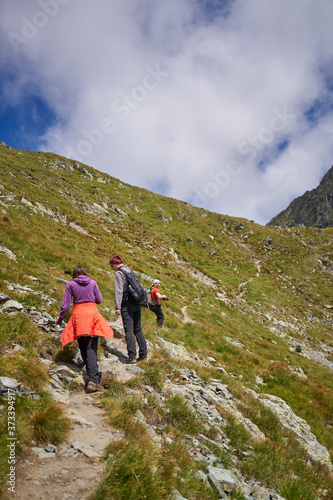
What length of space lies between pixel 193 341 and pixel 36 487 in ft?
37.9

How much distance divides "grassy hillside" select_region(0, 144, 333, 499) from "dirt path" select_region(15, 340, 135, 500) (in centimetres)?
30

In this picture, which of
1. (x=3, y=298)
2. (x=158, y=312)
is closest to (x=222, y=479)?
(x=3, y=298)

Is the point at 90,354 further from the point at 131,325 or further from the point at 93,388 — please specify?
the point at 131,325

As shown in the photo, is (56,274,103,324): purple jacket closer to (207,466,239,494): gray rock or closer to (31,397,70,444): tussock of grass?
(31,397,70,444): tussock of grass

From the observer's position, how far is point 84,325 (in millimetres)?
5867

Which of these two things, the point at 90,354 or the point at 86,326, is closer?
the point at 90,354

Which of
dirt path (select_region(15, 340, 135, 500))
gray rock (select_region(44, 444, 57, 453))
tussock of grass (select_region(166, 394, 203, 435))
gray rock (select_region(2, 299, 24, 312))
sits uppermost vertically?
gray rock (select_region(2, 299, 24, 312))

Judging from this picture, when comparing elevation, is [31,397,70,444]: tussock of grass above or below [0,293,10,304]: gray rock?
below

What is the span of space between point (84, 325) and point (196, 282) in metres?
29.5

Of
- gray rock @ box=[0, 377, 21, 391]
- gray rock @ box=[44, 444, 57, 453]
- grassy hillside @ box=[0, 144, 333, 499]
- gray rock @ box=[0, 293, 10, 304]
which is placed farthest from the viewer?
gray rock @ box=[0, 293, 10, 304]

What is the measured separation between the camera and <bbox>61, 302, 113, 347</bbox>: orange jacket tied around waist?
19.1 feet

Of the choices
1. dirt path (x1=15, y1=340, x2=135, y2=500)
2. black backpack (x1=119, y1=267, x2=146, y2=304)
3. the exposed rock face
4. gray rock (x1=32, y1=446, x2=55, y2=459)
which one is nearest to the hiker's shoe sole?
dirt path (x1=15, y1=340, x2=135, y2=500)

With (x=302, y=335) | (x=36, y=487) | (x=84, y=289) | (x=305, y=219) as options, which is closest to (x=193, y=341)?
(x=84, y=289)

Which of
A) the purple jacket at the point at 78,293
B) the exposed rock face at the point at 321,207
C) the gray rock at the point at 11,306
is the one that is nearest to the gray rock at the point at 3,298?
the gray rock at the point at 11,306
